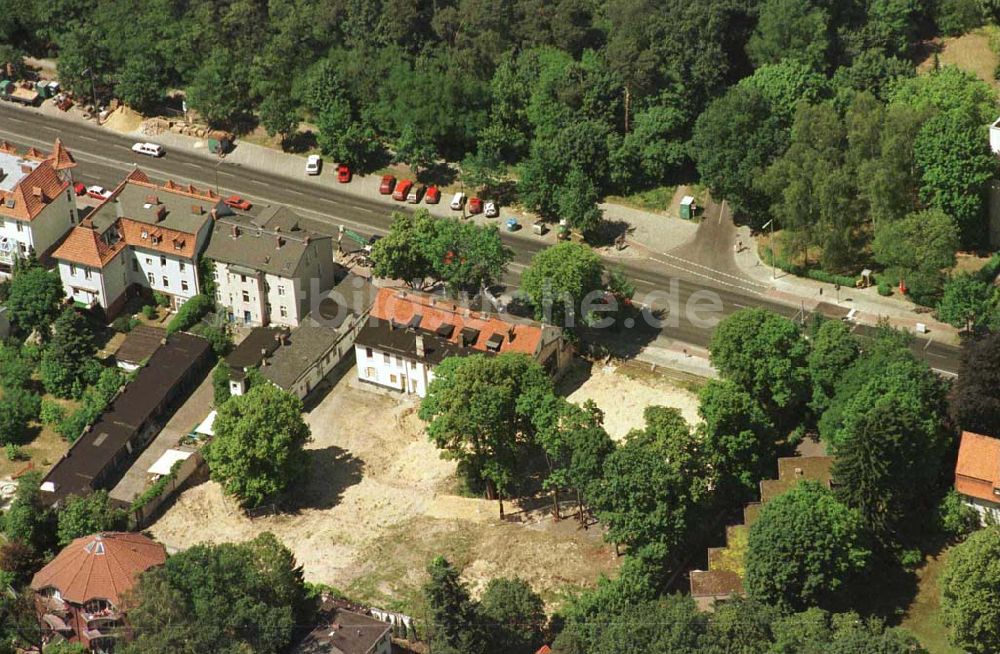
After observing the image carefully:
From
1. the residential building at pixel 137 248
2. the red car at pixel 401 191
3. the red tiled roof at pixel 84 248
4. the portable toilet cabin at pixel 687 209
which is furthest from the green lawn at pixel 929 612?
the red tiled roof at pixel 84 248

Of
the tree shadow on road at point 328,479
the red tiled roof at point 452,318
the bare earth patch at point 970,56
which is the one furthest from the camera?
the bare earth patch at point 970,56

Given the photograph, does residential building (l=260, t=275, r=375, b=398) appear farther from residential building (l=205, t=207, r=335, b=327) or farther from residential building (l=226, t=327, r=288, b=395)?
residential building (l=205, t=207, r=335, b=327)

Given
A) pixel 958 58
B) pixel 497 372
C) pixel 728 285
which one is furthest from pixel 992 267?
pixel 497 372

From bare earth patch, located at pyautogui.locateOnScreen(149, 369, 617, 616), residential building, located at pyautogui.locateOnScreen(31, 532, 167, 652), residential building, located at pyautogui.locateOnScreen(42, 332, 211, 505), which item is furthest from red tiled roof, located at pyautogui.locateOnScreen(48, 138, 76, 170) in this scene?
residential building, located at pyautogui.locateOnScreen(31, 532, 167, 652)

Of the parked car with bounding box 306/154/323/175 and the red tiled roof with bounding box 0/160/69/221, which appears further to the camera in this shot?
the parked car with bounding box 306/154/323/175

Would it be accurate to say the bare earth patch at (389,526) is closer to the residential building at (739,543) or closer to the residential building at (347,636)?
the residential building at (347,636)

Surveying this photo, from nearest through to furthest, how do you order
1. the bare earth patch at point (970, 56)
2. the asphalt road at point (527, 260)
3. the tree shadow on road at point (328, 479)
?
1. the tree shadow on road at point (328, 479)
2. the asphalt road at point (527, 260)
3. the bare earth patch at point (970, 56)

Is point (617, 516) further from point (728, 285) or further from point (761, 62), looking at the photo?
point (761, 62)
